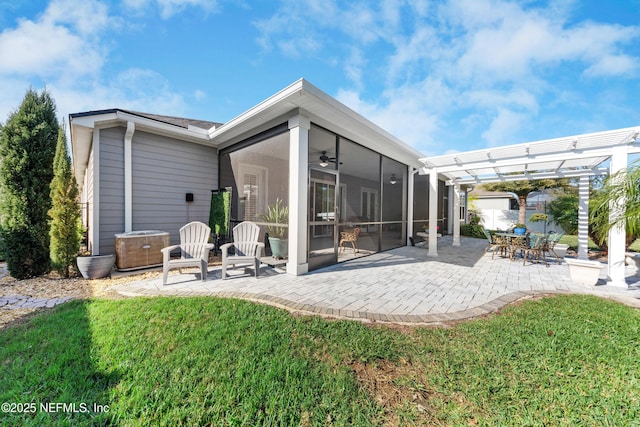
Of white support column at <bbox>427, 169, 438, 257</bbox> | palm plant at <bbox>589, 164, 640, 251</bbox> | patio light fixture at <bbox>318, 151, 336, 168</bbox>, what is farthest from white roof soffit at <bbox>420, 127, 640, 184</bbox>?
patio light fixture at <bbox>318, 151, 336, 168</bbox>

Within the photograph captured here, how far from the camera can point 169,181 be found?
5.71 m

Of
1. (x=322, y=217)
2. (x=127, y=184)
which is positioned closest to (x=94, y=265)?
(x=127, y=184)

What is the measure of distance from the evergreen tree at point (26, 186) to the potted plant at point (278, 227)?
413 cm

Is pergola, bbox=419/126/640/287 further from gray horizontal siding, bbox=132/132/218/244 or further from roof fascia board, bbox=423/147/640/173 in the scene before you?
gray horizontal siding, bbox=132/132/218/244

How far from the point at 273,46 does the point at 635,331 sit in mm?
8432

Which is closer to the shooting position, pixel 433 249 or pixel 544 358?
pixel 544 358

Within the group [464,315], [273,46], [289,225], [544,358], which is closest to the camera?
[544,358]

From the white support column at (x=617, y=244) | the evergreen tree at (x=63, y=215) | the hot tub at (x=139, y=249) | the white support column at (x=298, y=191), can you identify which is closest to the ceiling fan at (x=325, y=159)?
the white support column at (x=298, y=191)

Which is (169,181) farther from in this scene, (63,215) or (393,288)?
(393,288)

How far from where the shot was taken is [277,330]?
2379mm

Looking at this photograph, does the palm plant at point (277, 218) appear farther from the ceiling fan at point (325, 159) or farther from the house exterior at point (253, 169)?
the ceiling fan at point (325, 159)

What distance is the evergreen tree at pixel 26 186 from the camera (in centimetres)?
436

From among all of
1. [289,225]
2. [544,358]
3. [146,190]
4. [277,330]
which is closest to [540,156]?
[544,358]

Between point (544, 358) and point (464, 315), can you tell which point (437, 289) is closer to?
point (464, 315)
